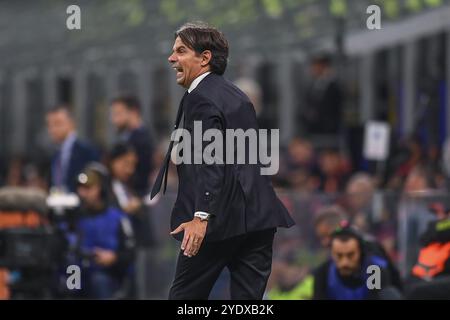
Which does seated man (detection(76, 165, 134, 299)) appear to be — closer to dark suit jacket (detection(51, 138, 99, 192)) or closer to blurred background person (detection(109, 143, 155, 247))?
blurred background person (detection(109, 143, 155, 247))

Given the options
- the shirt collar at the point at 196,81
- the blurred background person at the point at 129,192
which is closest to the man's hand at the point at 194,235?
the shirt collar at the point at 196,81

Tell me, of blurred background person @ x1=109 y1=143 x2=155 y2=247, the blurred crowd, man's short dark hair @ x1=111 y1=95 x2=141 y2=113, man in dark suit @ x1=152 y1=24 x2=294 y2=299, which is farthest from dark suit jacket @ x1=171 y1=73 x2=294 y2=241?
man's short dark hair @ x1=111 y1=95 x2=141 y2=113

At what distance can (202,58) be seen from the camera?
9.62 m

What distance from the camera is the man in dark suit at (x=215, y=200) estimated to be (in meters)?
9.40

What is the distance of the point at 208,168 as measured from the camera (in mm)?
9391

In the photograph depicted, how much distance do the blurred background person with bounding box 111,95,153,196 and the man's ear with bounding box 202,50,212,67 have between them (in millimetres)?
6956

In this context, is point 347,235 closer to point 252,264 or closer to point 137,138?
point 252,264

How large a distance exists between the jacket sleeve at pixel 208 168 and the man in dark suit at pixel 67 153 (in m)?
7.11

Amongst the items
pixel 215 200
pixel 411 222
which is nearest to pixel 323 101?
pixel 411 222

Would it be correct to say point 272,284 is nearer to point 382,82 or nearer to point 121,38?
point 121,38

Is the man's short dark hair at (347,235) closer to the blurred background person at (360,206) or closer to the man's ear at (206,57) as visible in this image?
the man's ear at (206,57)

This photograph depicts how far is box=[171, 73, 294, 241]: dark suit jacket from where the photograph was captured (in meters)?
9.39

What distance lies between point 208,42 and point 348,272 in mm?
3263
